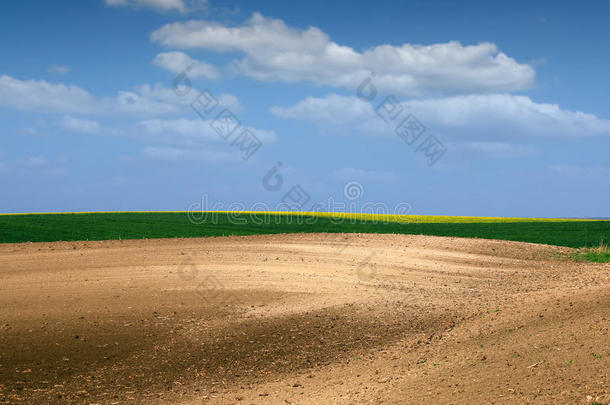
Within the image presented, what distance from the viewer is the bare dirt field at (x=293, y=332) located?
7.85m

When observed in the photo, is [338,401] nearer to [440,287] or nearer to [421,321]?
[421,321]

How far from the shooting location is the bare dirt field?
309 inches

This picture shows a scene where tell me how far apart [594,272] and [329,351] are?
39.3 feet

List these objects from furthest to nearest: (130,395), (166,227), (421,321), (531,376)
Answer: (166,227), (421,321), (130,395), (531,376)

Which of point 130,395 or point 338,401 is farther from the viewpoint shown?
point 130,395

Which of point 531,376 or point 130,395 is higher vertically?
point 531,376

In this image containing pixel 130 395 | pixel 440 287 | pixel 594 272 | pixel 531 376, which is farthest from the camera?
pixel 594 272

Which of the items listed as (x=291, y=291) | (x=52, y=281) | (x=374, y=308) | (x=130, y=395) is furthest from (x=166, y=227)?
(x=130, y=395)

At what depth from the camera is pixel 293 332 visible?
1096 centimetres

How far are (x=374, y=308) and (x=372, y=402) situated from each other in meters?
5.36

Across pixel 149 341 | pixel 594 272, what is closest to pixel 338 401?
pixel 149 341

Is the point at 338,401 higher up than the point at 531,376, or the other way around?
the point at 531,376

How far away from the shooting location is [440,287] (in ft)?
51.3

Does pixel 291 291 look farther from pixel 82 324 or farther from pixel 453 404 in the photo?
pixel 453 404
